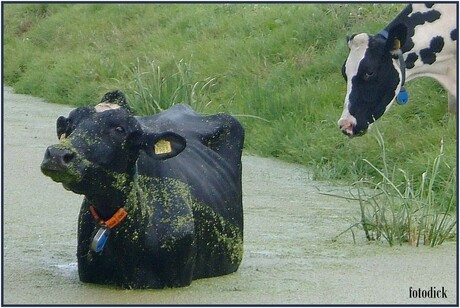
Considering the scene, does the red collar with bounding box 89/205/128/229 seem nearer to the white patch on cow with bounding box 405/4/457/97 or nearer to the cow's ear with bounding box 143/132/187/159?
the cow's ear with bounding box 143/132/187/159

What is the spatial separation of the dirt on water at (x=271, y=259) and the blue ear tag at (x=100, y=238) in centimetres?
21

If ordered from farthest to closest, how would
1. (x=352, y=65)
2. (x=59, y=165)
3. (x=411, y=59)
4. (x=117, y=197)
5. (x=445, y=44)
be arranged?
(x=445, y=44)
(x=411, y=59)
(x=352, y=65)
(x=117, y=197)
(x=59, y=165)

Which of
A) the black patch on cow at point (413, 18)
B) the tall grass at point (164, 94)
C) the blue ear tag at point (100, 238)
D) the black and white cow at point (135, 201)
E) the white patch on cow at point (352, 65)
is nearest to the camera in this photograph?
the black and white cow at point (135, 201)

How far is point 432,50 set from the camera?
9500 mm

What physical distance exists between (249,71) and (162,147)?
775cm

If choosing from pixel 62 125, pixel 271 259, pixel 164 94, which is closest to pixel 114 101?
pixel 62 125

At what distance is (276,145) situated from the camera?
1027 cm

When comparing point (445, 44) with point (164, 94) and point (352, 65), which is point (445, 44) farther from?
point (164, 94)

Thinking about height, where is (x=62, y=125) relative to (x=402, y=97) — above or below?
below

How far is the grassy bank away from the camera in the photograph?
377 inches

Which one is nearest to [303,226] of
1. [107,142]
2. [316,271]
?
[316,271]

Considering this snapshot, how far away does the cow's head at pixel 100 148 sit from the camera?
4.59 meters

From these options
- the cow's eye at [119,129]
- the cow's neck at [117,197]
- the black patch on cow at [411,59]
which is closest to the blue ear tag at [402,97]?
the black patch on cow at [411,59]

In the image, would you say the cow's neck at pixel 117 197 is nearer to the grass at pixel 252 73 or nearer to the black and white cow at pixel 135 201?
the black and white cow at pixel 135 201
